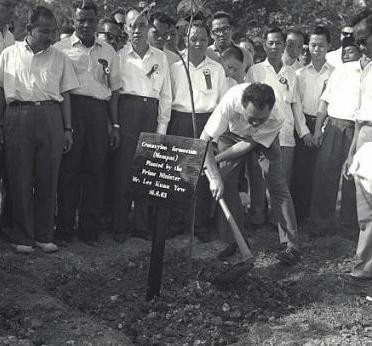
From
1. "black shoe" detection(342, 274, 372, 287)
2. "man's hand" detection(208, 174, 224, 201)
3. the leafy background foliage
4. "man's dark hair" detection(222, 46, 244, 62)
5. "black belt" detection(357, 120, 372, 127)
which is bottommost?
"black shoe" detection(342, 274, 372, 287)

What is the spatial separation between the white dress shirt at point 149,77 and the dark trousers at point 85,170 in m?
0.33

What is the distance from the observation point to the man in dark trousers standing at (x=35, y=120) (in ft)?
17.6

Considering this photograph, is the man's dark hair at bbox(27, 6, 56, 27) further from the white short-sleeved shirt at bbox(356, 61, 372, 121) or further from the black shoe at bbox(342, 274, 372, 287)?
the black shoe at bbox(342, 274, 372, 287)

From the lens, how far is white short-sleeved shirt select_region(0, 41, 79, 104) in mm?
5356

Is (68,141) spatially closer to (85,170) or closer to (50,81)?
(85,170)

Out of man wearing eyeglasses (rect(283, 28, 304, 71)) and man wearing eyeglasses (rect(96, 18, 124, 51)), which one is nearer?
man wearing eyeglasses (rect(96, 18, 124, 51))

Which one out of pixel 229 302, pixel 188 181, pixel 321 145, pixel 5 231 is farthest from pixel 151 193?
pixel 321 145

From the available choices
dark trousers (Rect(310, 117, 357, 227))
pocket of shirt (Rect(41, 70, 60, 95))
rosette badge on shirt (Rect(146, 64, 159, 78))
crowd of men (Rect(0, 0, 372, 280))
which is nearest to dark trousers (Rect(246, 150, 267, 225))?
crowd of men (Rect(0, 0, 372, 280))

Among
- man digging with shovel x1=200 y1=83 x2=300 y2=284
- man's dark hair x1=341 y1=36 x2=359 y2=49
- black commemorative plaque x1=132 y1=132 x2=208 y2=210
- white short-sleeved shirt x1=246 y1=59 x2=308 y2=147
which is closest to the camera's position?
black commemorative plaque x1=132 y1=132 x2=208 y2=210

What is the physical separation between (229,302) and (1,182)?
277cm

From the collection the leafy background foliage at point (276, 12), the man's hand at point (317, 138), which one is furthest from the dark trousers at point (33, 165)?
the leafy background foliage at point (276, 12)

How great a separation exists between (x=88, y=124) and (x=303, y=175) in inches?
97.7

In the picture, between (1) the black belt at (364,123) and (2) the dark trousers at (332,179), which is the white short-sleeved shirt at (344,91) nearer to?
(2) the dark trousers at (332,179)

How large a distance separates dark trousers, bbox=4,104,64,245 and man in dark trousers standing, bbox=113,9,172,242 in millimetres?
690
